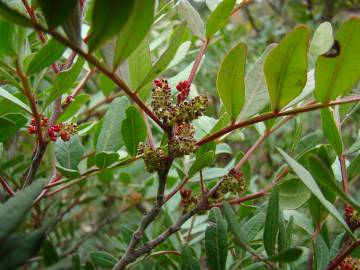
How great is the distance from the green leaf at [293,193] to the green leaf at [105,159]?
0.80 feet

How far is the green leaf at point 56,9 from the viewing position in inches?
15.2

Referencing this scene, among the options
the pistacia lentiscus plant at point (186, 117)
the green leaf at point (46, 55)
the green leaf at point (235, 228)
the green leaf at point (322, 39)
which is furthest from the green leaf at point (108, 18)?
the green leaf at point (322, 39)

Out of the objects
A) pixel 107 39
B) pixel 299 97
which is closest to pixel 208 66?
pixel 299 97

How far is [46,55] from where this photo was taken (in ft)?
1.73

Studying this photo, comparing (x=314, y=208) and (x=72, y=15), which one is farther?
(x=314, y=208)

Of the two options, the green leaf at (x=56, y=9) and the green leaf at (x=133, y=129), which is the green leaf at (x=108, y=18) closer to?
the green leaf at (x=56, y=9)

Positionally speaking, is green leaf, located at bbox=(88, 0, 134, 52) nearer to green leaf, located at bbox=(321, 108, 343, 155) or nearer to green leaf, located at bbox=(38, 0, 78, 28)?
green leaf, located at bbox=(38, 0, 78, 28)

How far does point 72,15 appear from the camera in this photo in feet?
1.35

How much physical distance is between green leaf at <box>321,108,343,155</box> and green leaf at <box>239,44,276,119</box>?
78 mm

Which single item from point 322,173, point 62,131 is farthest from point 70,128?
point 322,173

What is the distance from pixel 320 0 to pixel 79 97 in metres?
1.74

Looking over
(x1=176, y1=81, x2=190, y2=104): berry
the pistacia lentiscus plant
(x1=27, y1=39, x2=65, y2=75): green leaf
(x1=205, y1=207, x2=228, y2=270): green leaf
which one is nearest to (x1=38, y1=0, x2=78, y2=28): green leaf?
the pistacia lentiscus plant

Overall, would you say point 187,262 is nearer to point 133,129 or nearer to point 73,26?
point 133,129

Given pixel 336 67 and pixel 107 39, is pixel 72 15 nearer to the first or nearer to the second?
pixel 107 39
